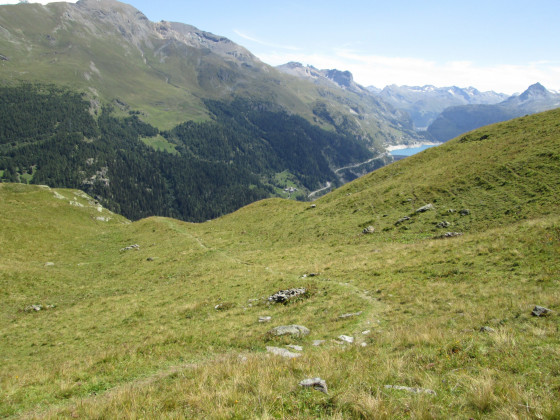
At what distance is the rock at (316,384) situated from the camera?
739cm

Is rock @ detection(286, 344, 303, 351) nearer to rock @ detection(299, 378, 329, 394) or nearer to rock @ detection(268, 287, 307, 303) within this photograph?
rock @ detection(299, 378, 329, 394)

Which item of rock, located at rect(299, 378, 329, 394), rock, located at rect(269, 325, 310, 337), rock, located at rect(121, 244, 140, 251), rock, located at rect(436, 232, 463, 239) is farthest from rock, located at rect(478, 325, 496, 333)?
rock, located at rect(121, 244, 140, 251)

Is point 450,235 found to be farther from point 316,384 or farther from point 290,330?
point 316,384

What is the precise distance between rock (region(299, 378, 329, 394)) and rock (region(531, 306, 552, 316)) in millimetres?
10164

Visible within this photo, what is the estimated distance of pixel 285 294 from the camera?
2114 cm

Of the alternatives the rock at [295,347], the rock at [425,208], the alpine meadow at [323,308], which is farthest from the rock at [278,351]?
the rock at [425,208]

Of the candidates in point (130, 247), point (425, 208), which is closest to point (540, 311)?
point (425, 208)

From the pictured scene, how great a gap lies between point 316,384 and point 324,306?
11132 millimetres

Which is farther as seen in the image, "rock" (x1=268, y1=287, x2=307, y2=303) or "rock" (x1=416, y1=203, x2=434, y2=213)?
"rock" (x1=416, y1=203, x2=434, y2=213)

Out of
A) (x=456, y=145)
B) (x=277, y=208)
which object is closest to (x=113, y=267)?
(x=277, y=208)

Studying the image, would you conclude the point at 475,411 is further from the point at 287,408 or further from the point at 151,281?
the point at 151,281

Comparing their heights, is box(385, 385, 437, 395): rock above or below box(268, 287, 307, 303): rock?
above

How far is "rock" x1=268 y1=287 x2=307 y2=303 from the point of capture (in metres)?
20.8

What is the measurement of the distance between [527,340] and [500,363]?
2.23 meters
